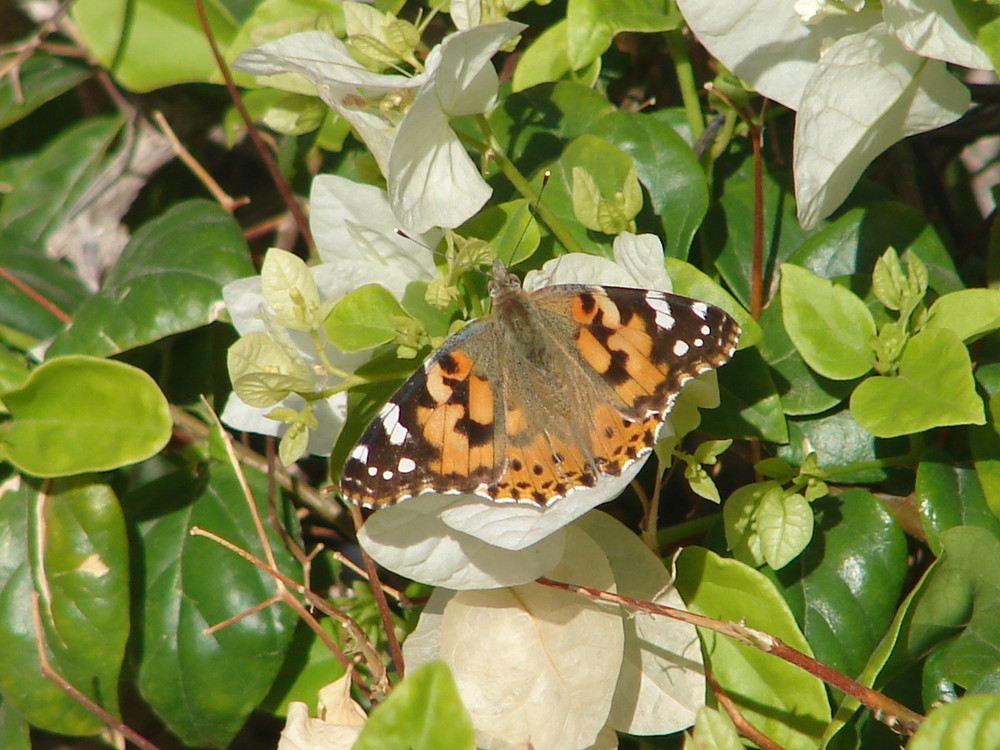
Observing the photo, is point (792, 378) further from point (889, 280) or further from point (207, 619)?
point (207, 619)

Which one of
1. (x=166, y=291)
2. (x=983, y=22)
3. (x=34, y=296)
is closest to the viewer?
(x=983, y=22)

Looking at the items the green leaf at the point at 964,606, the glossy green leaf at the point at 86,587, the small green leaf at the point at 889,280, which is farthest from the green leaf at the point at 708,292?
the glossy green leaf at the point at 86,587

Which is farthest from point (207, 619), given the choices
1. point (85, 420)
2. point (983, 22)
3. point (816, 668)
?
point (983, 22)

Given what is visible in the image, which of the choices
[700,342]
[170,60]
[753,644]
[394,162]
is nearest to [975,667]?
[753,644]

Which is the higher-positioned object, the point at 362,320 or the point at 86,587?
the point at 362,320

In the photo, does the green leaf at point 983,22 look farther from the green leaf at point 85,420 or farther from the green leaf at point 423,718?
the green leaf at point 85,420

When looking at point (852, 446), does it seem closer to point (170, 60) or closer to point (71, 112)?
point (170, 60)
